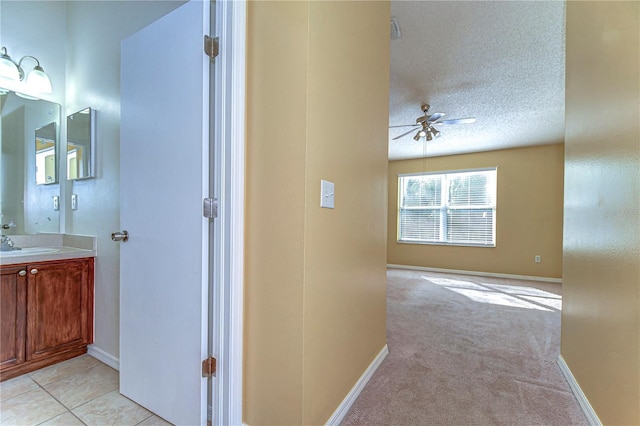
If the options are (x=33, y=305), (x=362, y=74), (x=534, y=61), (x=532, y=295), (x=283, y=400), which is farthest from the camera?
(x=532, y=295)

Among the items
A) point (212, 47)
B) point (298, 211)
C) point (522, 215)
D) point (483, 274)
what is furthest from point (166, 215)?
point (522, 215)

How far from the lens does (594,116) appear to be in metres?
1.52

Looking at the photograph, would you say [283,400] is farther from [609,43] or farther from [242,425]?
[609,43]

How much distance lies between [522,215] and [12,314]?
6.89 meters

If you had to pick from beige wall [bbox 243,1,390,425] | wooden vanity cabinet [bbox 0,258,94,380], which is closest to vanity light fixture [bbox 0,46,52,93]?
wooden vanity cabinet [bbox 0,258,94,380]

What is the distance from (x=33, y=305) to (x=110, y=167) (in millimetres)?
1046

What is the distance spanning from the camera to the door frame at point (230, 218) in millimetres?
1239

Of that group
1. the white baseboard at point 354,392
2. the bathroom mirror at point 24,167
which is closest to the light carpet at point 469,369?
the white baseboard at point 354,392

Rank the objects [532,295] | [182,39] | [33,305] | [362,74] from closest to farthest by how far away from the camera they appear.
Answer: [182,39] → [362,74] → [33,305] → [532,295]

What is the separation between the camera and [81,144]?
210 cm

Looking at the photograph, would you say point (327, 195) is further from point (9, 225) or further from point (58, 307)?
point (9, 225)

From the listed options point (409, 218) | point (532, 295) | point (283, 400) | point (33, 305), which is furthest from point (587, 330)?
point (409, 218)

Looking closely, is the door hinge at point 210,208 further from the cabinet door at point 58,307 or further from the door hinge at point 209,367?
the cabinet door at point 58,307

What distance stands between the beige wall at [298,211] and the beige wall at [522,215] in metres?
5.17
